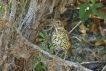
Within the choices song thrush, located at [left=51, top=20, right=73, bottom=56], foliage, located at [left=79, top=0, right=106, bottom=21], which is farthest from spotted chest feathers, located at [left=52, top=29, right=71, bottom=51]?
foliage, located at [left=79, top=0, right=106, bottom=21]

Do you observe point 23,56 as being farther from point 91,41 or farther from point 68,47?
point 91,41

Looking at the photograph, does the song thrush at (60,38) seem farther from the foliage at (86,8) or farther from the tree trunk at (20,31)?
the tree trunk at (20,31)

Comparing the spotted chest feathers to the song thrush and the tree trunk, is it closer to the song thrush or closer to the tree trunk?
the song thrush

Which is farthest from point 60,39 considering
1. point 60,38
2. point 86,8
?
point 86,8

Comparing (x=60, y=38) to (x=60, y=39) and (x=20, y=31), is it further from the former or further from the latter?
(x=20, y=31)

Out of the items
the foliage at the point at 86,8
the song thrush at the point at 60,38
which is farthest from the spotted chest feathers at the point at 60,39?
the foliage at the point at 86,8

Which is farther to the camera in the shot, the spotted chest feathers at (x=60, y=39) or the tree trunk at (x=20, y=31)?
the spotted chest feathers at (x=60, y=39)

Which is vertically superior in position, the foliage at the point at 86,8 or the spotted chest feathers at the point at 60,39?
the foliage at the point at 86,8

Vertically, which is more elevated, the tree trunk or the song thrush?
the tree trunk

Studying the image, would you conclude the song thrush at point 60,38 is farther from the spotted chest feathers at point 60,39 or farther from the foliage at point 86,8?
the foliage at point 86,8

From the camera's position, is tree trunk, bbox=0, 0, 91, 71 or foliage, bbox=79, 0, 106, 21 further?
foliage, bbox=79, 0, 106, 21

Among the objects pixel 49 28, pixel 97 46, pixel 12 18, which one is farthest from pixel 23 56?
pixel 97 46
